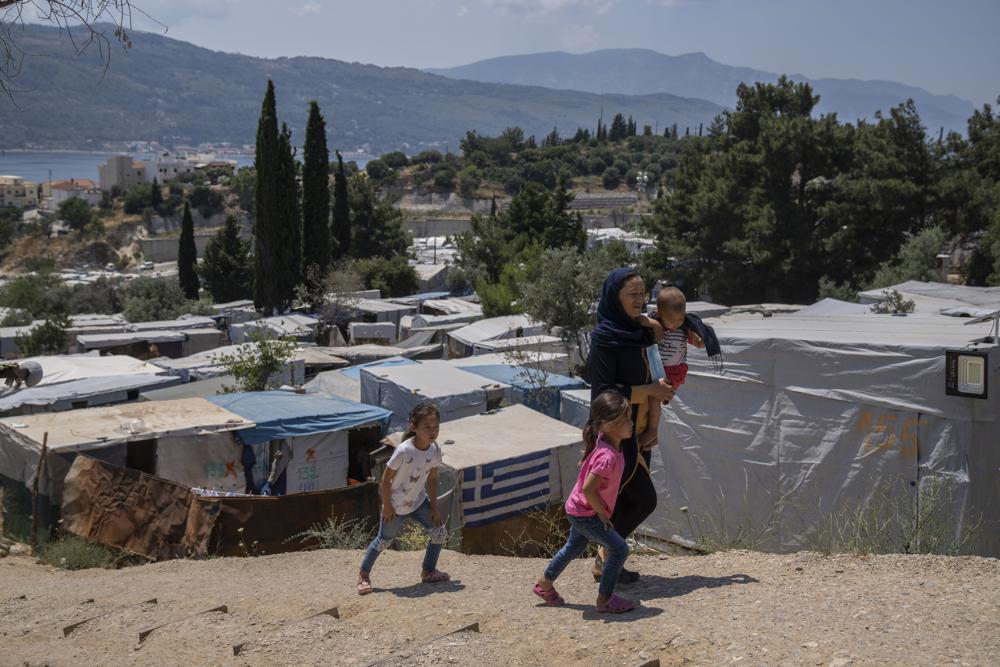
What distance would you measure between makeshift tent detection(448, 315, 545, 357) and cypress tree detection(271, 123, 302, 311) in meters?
14.7

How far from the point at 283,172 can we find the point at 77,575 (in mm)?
30035

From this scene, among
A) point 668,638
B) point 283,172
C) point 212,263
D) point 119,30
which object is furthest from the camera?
point 212,263

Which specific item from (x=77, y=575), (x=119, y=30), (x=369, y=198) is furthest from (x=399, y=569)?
(x=369, y=198)

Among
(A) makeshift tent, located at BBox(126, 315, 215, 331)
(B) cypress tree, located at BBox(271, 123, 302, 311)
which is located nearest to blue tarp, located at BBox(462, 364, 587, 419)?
(A) makeshift tent, located at BBox(126, 315, 215, 331)

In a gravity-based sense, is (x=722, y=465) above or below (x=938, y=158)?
below

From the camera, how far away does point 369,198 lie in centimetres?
5078

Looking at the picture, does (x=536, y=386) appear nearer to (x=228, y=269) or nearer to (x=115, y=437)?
(x=115, y=437)

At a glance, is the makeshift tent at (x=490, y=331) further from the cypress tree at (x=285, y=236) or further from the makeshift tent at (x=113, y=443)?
the cypress tree at (x=285, y=236)

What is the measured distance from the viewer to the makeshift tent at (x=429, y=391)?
41.7 ft

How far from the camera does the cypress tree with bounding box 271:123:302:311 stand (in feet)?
116

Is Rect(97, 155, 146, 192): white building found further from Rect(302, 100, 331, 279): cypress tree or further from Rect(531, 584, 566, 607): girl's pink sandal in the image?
Rect(531, 584, 566, 607): girl's pink sandal

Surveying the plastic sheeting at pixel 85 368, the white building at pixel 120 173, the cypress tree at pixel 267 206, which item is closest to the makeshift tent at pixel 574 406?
the plastic sheeting at pixel 85 368

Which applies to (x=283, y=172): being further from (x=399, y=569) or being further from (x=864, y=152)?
(x=399, y=569)

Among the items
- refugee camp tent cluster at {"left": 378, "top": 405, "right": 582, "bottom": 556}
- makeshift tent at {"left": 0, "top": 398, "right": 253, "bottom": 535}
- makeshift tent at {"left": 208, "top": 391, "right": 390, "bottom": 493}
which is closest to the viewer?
refugee camp tent cluster at {"left": 378, "top": 405, "right": 582, "bottom": 556}
